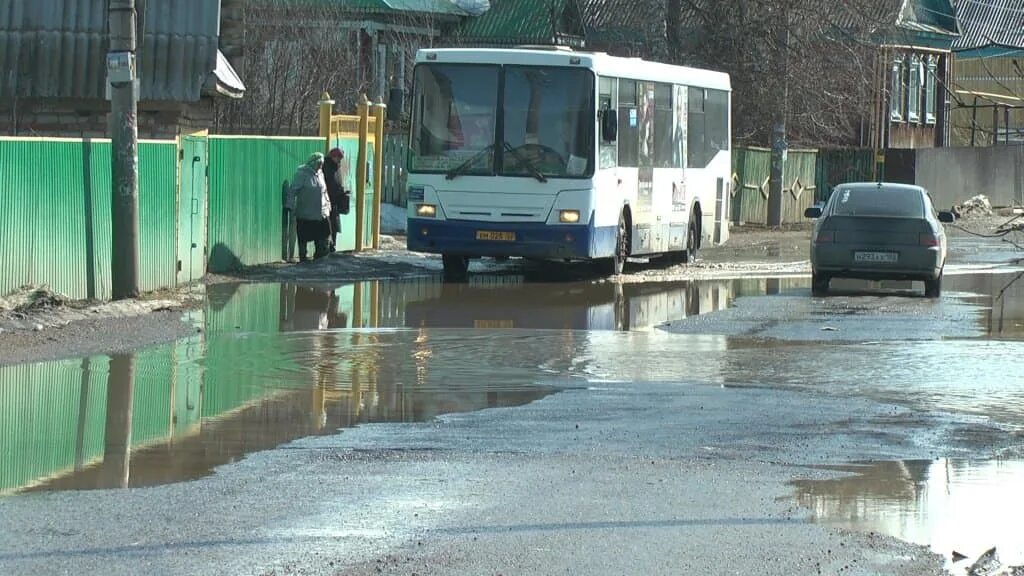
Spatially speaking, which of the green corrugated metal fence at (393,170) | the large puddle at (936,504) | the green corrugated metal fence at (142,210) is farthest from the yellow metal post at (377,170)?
the large puddle at (936,504)

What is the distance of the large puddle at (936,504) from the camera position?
798 centimetres

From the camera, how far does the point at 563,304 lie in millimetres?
20547

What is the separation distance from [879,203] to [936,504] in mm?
14341

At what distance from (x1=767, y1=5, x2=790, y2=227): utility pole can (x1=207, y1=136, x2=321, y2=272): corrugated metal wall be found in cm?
1554

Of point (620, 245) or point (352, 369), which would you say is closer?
point (352, 369)

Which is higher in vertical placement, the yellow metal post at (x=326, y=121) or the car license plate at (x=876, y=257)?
the yellow metal post at (x=326, y=121)

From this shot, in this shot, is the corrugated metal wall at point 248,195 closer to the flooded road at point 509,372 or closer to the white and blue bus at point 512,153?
the flooded road at point 509,372

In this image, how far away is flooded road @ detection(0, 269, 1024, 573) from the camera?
9.43 m

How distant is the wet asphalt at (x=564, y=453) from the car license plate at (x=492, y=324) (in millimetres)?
34

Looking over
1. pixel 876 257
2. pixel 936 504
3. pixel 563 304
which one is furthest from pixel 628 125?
pixel 936 504

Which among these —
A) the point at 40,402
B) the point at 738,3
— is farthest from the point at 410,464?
the point at 738,3

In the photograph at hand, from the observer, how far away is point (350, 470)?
9438 mm

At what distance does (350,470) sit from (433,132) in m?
14.6

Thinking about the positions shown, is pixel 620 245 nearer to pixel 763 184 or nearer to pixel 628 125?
pixel 628 125
